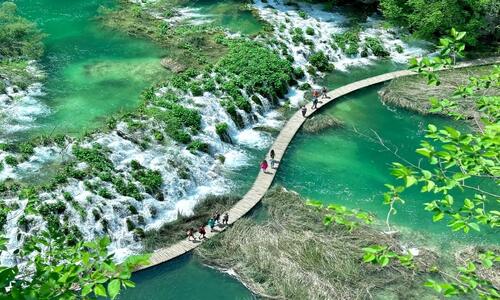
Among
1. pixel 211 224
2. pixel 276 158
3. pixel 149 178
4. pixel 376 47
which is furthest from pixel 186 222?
pixel 376 47

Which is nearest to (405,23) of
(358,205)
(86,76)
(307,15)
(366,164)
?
(307,15)

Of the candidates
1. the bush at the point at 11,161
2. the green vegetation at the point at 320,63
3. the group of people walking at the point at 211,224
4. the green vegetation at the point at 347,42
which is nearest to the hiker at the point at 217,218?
the group of people walking at the point at 211,224

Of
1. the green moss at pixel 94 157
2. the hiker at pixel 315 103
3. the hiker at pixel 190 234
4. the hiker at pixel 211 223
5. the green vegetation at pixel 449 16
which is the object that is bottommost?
the hiker at pixel 190 234

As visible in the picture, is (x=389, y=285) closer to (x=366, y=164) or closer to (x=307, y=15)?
(x=366, y=164)

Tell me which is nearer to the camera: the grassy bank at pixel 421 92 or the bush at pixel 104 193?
the bush at pixel 104 193

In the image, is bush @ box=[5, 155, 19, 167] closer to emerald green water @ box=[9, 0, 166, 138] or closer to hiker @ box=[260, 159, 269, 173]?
emerald green water @ box=[9, 0, 166, 138]

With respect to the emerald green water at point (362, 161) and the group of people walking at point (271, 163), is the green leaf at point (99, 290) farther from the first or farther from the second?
the group of people walking at point (271, 163)

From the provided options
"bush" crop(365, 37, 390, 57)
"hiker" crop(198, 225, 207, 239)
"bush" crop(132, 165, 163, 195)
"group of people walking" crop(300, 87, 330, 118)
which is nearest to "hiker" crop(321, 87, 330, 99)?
"group of people walking" crop(300, 87, 330, 118)
